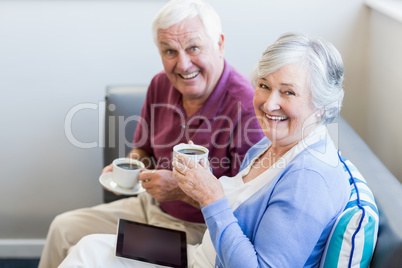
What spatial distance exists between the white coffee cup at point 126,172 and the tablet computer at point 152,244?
0.48 ft

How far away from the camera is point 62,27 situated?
254cm

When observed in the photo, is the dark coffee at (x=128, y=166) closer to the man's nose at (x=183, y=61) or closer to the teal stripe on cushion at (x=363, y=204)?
the man's nose at (x=183, y=61)

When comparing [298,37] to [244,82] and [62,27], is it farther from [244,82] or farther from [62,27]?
[62,27]

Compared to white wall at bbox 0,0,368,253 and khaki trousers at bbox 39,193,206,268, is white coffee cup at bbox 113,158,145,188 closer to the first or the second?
khaki trousers at bbox 39,193,206,268

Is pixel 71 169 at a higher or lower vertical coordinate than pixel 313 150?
lower

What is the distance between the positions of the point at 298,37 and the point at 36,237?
6.54 feet

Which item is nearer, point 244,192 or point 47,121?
point 244,192

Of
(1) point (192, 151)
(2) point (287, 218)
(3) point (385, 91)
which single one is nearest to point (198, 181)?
(1) point (192, 151)

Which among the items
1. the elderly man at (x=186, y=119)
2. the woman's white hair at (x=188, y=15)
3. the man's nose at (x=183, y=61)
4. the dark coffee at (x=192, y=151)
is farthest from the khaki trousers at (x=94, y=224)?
the woman's white hair at (x=188, y=15)

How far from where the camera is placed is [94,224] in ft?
6.73

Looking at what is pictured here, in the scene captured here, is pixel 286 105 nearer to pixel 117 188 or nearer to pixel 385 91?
pixel 117 188

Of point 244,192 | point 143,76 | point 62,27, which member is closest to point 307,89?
point 244,192

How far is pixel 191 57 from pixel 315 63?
63 cm

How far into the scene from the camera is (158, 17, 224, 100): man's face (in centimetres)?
184
